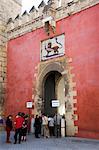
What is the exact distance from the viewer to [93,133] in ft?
28.3

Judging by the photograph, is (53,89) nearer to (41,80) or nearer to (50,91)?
(50,91)

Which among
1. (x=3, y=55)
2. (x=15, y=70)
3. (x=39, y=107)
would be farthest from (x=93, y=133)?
(x=3, y=55)

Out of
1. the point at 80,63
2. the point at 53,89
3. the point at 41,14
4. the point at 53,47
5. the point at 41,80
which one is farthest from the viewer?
the point at 53,89

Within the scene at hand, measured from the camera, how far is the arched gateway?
9.55 m

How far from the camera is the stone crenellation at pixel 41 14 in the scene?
998 cm

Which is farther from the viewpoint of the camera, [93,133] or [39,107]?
[39,107]

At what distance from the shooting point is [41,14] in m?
11.4

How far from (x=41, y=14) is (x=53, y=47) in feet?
5.73

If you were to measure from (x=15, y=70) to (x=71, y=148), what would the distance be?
5.92 m

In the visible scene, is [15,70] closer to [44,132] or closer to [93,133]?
[44,132]

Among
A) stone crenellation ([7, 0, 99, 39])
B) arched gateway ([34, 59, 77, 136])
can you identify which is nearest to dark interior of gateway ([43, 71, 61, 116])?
arched gateway ([34, 59, 77, 136])

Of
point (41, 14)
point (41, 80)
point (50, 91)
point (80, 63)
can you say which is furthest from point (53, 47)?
point (50, 91)

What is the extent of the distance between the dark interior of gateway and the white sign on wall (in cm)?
75

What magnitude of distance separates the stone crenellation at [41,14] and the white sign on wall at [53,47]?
0.80 m
